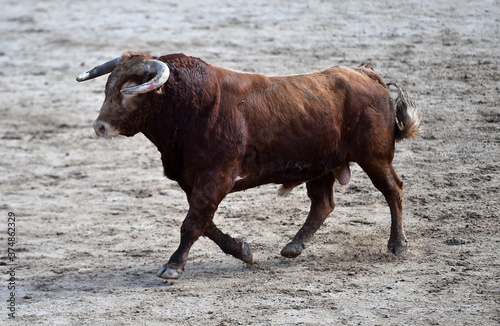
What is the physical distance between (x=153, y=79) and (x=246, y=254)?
1687 millimetres

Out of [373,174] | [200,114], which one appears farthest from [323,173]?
[200,114]

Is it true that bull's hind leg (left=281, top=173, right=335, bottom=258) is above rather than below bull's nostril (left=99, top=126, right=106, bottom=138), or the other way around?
below

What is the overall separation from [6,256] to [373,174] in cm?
352

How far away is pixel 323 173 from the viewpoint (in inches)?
286

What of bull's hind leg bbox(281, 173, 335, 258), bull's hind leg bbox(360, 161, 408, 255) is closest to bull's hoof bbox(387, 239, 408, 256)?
bull's hind leg bbox(360, 161, 408, 255)

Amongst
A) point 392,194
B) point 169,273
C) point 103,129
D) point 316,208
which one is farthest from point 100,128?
point 392,194

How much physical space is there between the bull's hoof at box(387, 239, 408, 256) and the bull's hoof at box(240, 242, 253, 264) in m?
1.21

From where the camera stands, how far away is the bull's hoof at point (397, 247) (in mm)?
7242

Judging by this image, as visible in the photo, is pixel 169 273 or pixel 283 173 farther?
pixel 283 173

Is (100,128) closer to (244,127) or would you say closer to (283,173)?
(244,127)

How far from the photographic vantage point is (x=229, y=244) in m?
7.11

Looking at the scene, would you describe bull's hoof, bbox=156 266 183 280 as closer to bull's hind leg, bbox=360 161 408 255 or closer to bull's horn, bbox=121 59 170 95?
bull's horn, bbox=121 59 170 95

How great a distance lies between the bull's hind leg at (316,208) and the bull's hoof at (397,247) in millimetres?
681

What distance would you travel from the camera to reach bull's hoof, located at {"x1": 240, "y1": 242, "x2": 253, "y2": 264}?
7.12 meters
